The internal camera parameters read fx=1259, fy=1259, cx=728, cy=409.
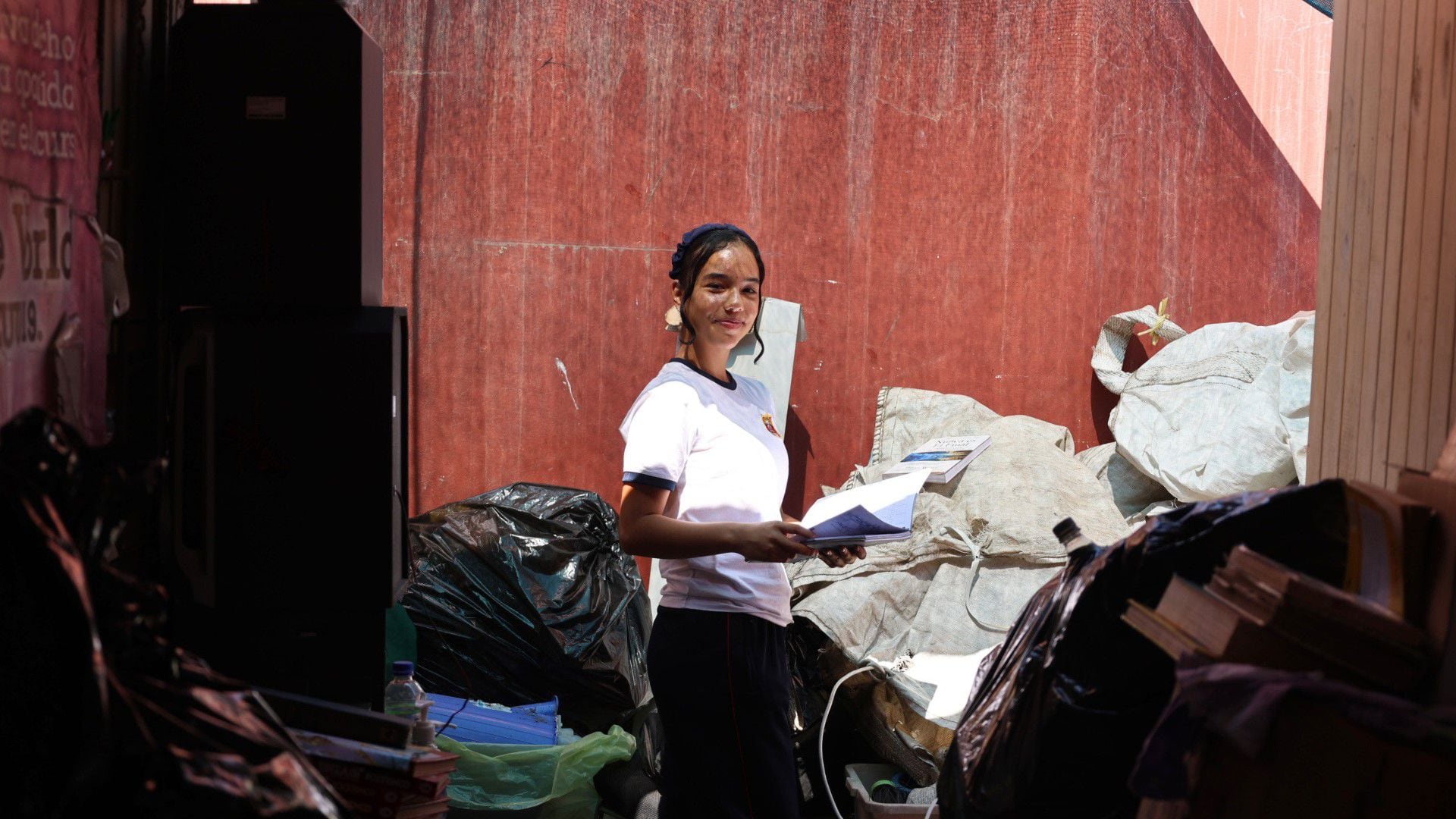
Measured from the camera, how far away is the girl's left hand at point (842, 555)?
8.63 ft

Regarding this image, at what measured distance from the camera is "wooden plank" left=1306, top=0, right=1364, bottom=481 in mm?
2229

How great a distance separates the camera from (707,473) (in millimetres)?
2654

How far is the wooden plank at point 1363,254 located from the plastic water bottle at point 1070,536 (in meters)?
0.61

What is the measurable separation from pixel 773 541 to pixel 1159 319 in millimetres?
3384

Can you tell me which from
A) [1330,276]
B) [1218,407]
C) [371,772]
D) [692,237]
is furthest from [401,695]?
[1218,407]

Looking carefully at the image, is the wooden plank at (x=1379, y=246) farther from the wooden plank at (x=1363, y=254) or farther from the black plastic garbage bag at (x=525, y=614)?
the black plastic garbage bag at (x=525, y=614)

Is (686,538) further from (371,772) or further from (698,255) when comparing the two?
(371,772)

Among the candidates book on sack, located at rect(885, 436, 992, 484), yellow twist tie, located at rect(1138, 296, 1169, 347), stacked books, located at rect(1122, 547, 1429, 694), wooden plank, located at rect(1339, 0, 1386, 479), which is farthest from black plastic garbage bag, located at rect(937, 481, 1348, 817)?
yellow twist tie, located at rect(1138, 296, 1169, 347)

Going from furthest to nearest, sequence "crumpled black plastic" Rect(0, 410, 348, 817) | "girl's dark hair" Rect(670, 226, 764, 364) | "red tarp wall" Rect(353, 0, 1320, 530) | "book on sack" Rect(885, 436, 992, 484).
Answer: "red tarp wall" Rect(353, 0, 1320, 530)
"girl's dark hair" Rect(670, 226, 764, 364)
"book on sack" Rect(885, 436, 992, 484)
"crumpled black plastic" Rect(0, 410, 348, 817)

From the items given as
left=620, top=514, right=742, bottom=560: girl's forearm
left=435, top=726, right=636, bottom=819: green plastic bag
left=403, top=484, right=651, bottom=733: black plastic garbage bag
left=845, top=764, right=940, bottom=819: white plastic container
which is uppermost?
left=620, top=514, right=742, bottom=560: girl's forearm

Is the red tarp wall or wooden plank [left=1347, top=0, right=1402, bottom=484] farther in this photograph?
the red tarp wall

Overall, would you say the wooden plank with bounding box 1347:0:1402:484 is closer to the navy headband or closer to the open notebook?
the open notebook

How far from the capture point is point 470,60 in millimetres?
4977

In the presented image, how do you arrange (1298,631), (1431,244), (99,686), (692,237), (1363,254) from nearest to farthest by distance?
1. (99,686)
2. (1298,631)
3. (1431,244)
4. (1363,254)
5. (692,237)
